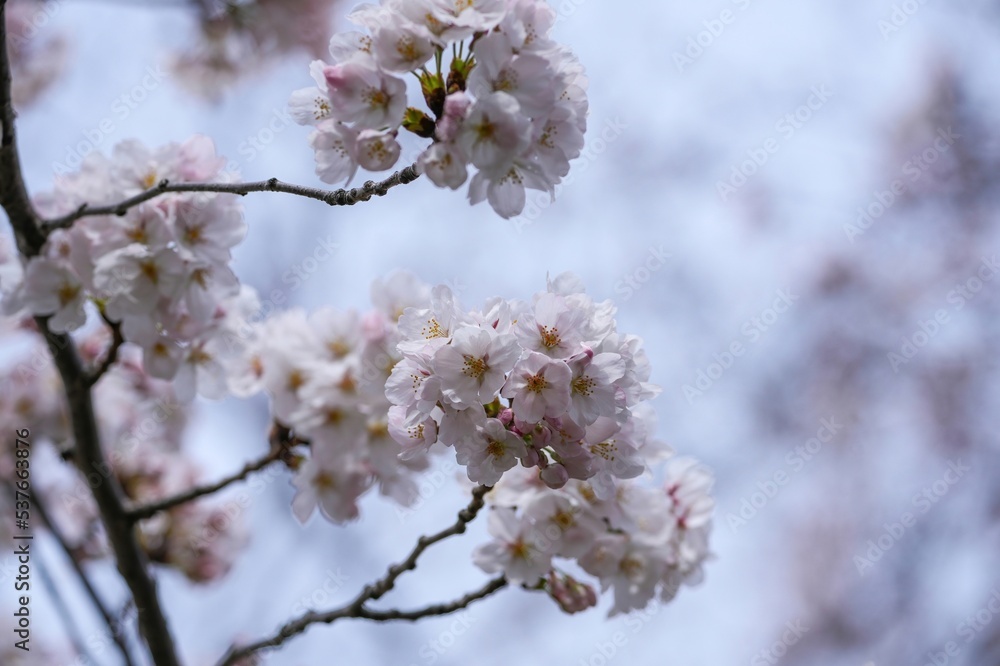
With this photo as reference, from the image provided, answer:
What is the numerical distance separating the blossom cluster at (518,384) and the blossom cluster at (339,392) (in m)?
0.80

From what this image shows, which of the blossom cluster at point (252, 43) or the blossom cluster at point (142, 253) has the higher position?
the blossom cluster at point (252, 43)

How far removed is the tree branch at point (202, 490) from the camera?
2357 millimetres

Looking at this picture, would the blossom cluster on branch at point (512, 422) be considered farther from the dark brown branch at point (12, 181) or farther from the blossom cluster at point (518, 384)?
the dark brown branch at point (12, 181)

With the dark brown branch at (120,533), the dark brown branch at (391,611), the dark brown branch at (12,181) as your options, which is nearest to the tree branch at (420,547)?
the dark brown branch at (391,611)

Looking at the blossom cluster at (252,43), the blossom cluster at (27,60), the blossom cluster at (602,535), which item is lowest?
the blossom cluster at (602,535)

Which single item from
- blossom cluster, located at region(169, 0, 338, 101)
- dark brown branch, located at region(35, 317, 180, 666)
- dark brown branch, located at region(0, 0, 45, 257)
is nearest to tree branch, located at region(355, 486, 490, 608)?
dark brown branch, located at region(35, 317, 180, 666)

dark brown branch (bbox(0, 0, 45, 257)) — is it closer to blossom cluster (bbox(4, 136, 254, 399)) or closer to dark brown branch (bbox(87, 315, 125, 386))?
blossom cluster (bbox(4, 136, 254, 399))

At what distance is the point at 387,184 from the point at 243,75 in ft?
14.6

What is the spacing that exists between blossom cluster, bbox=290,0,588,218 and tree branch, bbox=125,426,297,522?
1.27m

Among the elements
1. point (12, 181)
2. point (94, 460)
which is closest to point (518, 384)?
point (12, 181)

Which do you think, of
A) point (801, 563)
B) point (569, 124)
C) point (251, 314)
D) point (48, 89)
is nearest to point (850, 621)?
point (801, 563)

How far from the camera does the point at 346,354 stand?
2.52m

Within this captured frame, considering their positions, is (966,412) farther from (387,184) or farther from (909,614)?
(387,184)

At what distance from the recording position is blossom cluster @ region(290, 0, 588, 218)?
1312 mm
